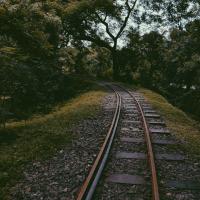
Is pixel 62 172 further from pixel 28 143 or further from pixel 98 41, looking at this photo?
pixel 98 41

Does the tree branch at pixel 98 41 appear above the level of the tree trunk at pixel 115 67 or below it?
above

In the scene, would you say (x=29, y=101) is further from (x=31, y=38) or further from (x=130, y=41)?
(x=130, y=41)

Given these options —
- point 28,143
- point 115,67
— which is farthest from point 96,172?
point 115,67

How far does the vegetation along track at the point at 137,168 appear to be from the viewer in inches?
290

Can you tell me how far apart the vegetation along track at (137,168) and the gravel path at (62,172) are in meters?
0.31

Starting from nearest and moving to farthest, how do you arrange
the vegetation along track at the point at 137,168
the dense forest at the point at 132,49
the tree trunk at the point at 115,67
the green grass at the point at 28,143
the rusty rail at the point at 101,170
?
the rusty rail at the point at 101,170 → the vegetation along track at the point at 137,168 → the green grass at the point at 28,143 → the dense forest at the point at 132,49 → the tree trunk at the point at 115,67

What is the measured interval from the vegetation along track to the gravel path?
0.31 metres

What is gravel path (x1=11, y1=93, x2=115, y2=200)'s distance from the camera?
24.2 feet

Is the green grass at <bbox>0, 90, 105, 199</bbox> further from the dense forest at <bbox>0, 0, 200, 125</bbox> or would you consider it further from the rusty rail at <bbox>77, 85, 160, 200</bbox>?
the dense forest at <bbox>0, 0, 200, 125</bbox>

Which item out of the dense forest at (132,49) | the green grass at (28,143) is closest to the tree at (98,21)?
the dense forest at (132,49)

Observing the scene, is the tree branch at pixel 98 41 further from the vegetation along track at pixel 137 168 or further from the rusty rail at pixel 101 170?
the rusty rail at pixel 101 170

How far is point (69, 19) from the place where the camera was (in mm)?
41156

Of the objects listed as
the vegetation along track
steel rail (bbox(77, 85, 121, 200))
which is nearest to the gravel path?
steel rail (bbox(77, 85, 121, 200))

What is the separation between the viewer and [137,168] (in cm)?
885
